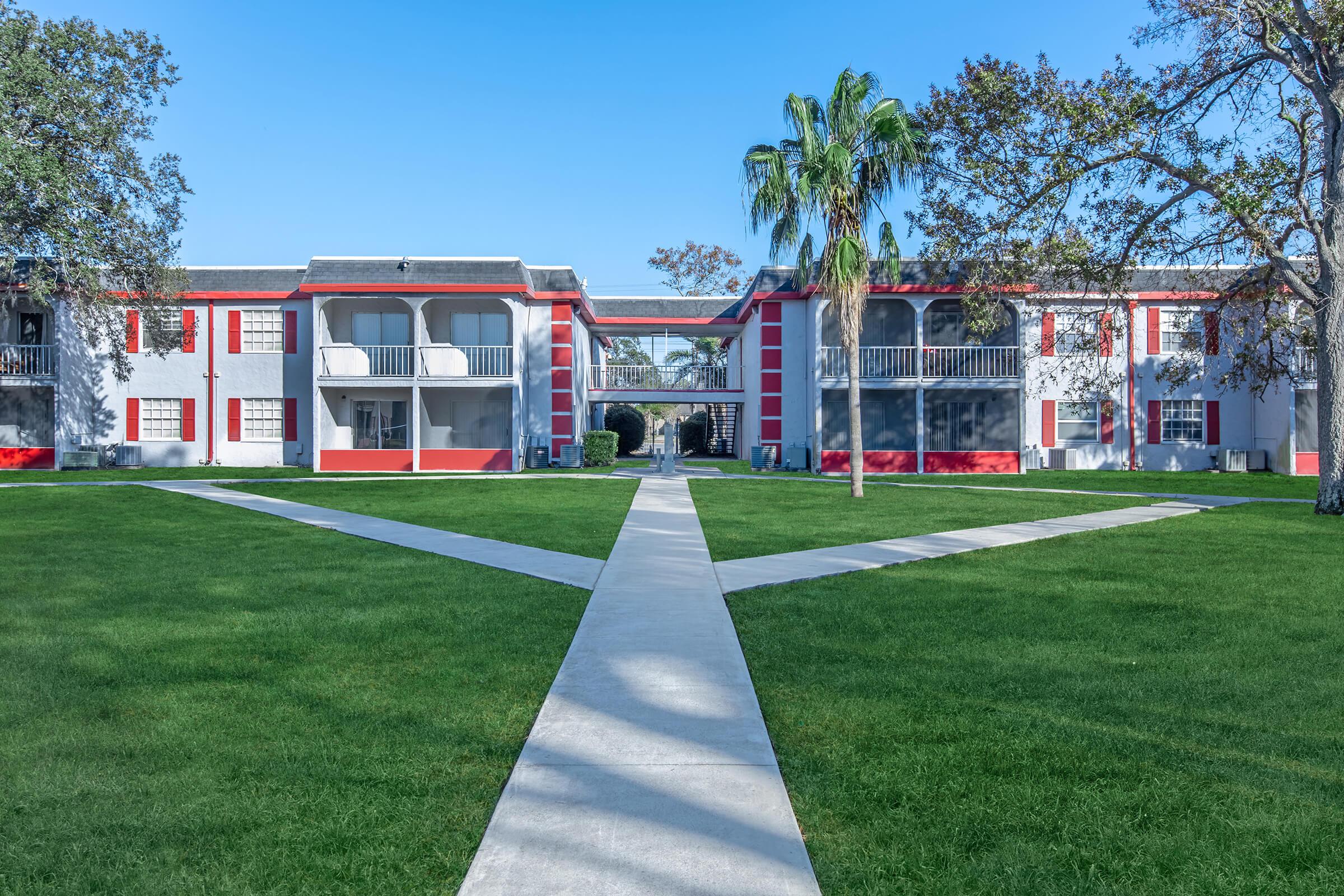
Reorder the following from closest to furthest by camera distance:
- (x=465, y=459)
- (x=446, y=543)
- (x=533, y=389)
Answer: (x=446, y=543) → (x=465, y=459) → (x=533, y=389)

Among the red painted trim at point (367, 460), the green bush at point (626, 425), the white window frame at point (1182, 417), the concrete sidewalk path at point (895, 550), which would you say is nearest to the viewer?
the concrete sidewalk path at point (895, 550)

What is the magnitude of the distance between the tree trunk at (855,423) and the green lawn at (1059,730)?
1019cm

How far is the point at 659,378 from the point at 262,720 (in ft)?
97.2

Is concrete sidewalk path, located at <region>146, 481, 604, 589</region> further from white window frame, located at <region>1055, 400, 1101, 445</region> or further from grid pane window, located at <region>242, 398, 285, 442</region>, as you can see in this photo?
white window frame, located at <region>1055, 400, 1101, 445</region>

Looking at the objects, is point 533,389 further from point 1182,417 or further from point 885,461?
point 1182,417

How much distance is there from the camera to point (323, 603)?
698 centimetres

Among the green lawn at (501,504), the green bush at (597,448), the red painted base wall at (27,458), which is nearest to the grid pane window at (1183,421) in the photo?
the green bush at (597,448)

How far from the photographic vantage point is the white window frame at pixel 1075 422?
2964cm

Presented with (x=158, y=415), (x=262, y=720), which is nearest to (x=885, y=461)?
(x=158, y=415)

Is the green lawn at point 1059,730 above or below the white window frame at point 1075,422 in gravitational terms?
below

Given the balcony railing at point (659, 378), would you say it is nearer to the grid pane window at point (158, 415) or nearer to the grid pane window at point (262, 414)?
the grid pane window at point (262, 414)

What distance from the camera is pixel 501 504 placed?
15.9 m

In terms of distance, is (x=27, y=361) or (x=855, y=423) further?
(x=27, y=361)

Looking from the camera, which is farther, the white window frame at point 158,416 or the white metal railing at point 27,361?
the white window frame at point 158,416
